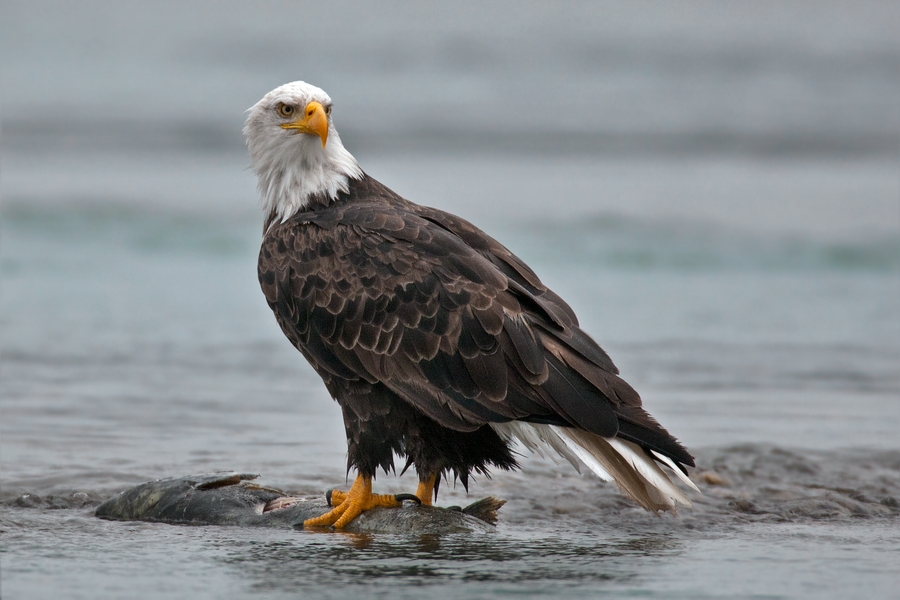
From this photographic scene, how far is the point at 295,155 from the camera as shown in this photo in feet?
18.3

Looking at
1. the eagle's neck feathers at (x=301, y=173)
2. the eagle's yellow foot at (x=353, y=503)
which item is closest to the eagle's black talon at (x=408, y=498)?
the eagle's yellow foot at (x=353, y=503)

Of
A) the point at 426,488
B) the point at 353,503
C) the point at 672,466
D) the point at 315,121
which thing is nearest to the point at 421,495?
the point at 426,488

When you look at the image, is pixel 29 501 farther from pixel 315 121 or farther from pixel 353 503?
pixel 315 121

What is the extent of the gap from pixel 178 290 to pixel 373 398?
7.01 metres

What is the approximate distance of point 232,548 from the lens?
458cm

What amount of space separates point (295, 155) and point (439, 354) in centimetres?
120

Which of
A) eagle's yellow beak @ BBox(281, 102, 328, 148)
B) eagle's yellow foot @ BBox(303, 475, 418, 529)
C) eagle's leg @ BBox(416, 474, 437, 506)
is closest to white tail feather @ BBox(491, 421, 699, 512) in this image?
eagle's leg @ BBox(416, 474, 437, 506)

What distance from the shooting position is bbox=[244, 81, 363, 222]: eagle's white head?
5.52m

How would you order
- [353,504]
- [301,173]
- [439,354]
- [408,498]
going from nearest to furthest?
[439,354], [353,504], [408,498], [301,173]

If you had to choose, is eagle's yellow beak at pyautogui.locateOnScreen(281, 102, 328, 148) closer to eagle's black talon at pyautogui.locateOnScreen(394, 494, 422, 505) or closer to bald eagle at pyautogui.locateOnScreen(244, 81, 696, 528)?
bald eagle at pyautogui.locateOnScreen(244, 81, 696, 528)

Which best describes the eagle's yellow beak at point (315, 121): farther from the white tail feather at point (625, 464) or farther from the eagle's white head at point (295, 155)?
the white tail feather at point (625, 464)

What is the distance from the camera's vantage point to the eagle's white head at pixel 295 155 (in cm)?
552

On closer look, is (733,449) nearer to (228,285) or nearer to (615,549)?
(615,549)

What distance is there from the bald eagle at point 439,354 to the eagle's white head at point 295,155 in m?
0.05
